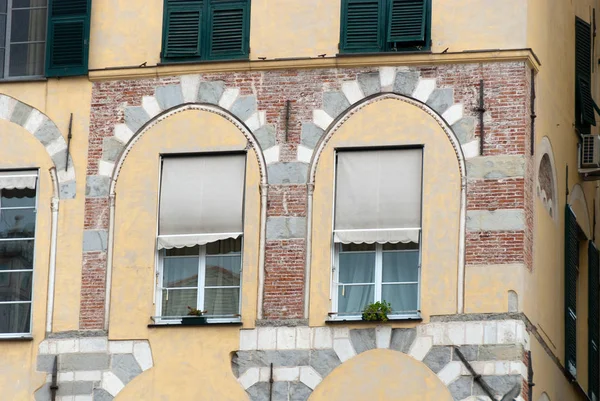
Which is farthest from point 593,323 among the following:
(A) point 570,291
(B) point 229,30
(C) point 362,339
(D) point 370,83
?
(B) point 229,30

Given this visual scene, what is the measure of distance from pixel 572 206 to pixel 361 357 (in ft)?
19.1

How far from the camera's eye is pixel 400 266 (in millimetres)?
27531

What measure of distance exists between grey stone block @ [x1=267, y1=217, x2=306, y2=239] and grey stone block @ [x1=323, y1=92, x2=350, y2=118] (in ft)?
5.52

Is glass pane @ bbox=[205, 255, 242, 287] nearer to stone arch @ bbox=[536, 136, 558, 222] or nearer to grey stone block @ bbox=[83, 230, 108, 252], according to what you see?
grey stone block @ bbox=[83, 230, 108, 252]

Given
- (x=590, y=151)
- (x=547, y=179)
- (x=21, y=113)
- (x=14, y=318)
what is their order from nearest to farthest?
(x=14, y=318), (x=21, y=113), (x=547, y=179), (x=590, y=151)

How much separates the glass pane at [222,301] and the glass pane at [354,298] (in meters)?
1.55

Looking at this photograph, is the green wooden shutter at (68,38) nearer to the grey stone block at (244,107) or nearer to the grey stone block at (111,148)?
the grey stone block at (111,148)

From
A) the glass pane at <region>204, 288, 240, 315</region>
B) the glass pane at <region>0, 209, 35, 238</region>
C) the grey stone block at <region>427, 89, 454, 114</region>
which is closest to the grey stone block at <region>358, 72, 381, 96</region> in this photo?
the grey stone block at <region>427, 89, 454, 114</region>

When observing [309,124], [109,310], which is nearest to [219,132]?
[309,124]

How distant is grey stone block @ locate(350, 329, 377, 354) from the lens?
26953mm

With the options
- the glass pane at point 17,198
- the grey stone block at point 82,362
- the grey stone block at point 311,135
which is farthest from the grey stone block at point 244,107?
the grey stone block at point 82,362

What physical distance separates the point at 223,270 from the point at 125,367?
204 centimetres

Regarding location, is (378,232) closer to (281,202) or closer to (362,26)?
(281,202)

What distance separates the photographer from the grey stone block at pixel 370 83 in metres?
28.1
